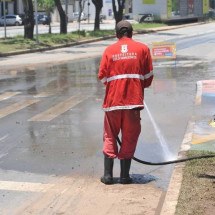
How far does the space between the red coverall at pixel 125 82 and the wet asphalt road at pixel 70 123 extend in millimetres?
719

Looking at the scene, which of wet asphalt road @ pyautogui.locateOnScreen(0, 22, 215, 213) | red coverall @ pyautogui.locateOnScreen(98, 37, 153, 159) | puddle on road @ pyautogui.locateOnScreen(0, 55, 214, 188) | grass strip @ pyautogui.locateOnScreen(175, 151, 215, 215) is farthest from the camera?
puddle on road @ pyautogui.locateOnScreen(0, 55, 214, 188)

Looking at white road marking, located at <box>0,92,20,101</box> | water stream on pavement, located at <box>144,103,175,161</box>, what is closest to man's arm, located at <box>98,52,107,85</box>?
water stream on pavement, located at <box>144,103,175,161</box>

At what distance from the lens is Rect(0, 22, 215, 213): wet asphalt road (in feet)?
22.2

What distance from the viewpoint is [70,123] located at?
962cm

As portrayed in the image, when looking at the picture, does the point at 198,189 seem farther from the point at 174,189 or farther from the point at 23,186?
the point at 23,186

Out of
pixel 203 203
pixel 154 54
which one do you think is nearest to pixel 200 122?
pixel 203 203

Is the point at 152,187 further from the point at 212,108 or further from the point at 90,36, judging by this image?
the point at 90,36

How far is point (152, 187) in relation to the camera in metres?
6.02

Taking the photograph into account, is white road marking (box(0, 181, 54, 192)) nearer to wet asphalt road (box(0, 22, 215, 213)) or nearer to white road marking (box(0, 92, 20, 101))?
wet asphalt road (box(0, 22, 215, 213))

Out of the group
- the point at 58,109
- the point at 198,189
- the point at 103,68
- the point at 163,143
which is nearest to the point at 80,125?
the point at 58,109

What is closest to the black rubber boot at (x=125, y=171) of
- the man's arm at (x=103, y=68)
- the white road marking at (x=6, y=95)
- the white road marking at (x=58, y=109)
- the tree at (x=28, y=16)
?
the man's arm at (x=103, y=68)

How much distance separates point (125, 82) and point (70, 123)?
3861mm

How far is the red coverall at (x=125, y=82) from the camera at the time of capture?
588 centimetres

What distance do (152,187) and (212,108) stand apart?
16.6 ft
